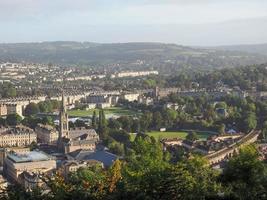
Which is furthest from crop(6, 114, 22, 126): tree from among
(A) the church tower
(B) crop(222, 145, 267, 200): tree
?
(B) crop(222, 145, 267, 200): tree

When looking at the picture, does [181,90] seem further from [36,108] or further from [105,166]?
[105,166]

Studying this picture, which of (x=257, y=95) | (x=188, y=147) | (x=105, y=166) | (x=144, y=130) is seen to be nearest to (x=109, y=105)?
(x=257, y=95)

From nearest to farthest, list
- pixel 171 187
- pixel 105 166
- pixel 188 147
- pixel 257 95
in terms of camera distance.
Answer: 1. pixel 171 187
2. pixel 105 166
3. pixel 188 147
4. pixel 257 95

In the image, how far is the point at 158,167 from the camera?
16.6m

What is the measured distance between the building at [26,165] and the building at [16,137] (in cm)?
956

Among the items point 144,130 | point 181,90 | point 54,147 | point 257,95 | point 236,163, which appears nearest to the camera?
point 236,163

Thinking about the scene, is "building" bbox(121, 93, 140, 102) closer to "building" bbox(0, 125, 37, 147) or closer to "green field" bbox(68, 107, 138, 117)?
"green field" bbox(68, 107, 138, 117)

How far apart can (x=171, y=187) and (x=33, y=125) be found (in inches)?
1420

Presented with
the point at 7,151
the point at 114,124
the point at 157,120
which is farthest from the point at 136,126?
the point at 7,151

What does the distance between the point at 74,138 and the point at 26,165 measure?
30.1 feet

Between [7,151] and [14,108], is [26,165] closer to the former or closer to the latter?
[7,151]

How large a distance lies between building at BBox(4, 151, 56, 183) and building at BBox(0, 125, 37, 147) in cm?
956

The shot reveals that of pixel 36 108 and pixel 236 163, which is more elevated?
pixel 236 163

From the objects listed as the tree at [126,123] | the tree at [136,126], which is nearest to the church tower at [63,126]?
the tree at [126,123]
